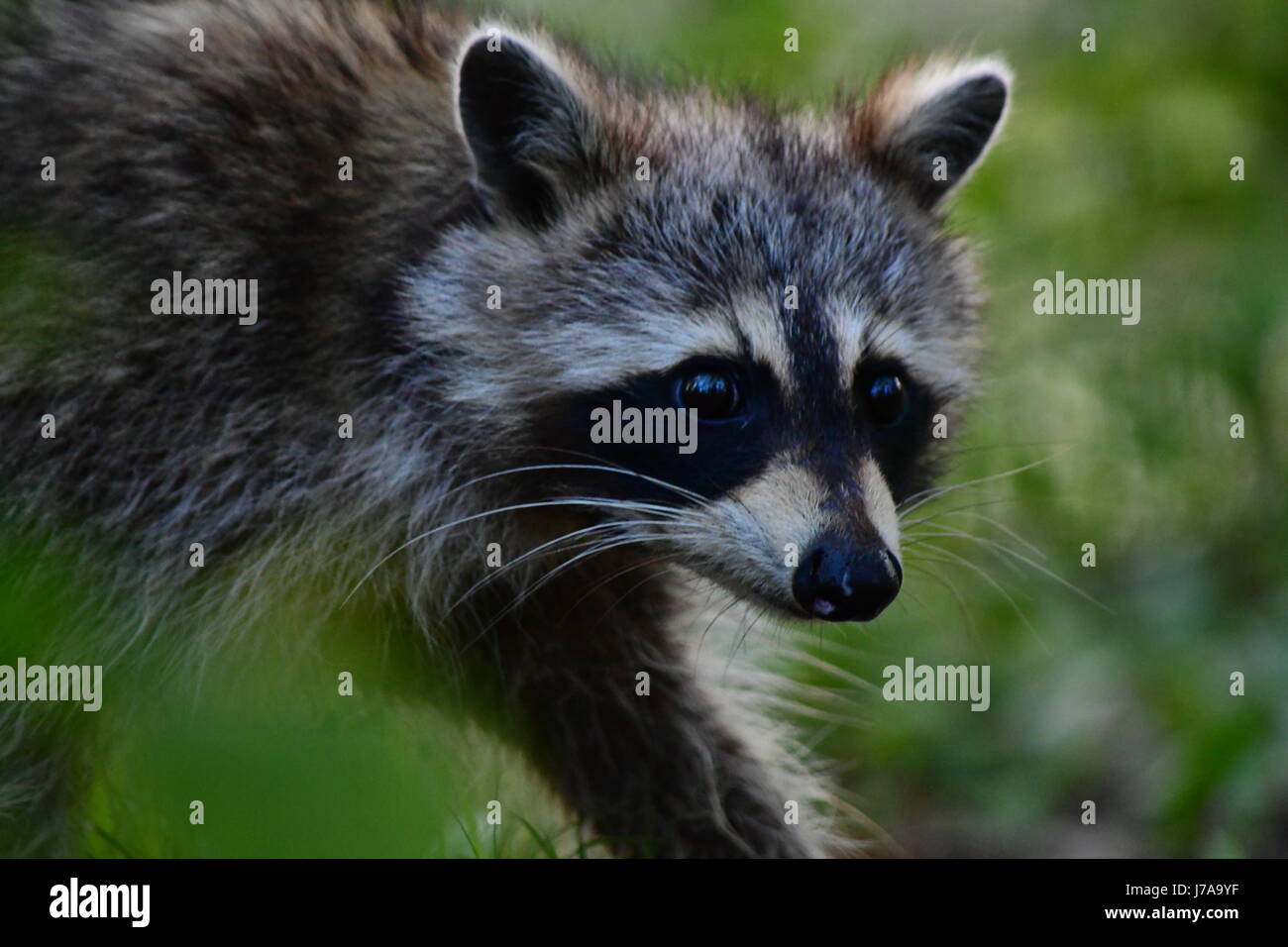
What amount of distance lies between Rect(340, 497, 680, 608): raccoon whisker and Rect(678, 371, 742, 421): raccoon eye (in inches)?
9.3

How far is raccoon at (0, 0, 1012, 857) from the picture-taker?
3.61 meters

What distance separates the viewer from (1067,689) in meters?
5.91

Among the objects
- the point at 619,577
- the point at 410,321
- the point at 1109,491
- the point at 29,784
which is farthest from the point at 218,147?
the point at 1109,491

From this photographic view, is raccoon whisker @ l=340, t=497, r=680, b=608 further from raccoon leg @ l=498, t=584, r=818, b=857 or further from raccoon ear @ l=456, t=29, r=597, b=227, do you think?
raccoon ear @ l=456, t=29, r=597, b=227

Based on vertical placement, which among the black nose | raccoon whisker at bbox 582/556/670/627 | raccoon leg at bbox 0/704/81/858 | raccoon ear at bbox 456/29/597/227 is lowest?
raccoon leg at bbox 0/704/81/858

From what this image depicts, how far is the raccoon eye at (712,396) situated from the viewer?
3.53m

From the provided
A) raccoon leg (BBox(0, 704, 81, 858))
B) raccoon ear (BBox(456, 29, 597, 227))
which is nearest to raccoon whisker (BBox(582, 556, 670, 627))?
raccoon ear (BBox(456, 29, 597, 227))

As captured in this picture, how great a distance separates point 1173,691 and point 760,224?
9.29ft

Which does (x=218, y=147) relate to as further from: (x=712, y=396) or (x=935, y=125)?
(x=935, y=125)

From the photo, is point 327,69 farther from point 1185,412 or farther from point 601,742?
point 1185,412

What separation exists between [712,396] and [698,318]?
0.20 m

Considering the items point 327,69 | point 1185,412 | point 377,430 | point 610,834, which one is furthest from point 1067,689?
point 327,69

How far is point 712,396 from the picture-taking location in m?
3.54
